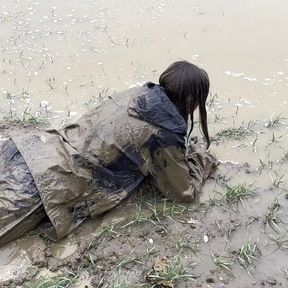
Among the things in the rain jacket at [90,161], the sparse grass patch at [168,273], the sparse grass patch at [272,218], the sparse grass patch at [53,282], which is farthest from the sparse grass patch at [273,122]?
the sparse grass patch at [53,282]

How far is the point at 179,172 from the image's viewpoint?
139 inches

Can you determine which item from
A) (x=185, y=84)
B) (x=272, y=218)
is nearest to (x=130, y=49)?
(x=185, y=84)

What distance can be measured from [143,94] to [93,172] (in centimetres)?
59

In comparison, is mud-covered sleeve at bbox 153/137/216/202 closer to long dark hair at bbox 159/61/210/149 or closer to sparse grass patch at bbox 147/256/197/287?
long dark hair at bbox 159/61/210/149

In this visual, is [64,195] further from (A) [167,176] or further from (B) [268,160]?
(B) [268,160]

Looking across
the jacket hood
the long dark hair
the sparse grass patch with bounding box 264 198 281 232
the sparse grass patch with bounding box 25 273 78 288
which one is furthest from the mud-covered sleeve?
the sparse grass patch with bounding box 25 273 78 288

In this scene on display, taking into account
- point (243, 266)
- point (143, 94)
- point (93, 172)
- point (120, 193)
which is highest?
point (143, 94)

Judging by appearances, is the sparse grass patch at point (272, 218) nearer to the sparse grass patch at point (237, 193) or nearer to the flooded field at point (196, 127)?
the flooded field at point (196, 127)

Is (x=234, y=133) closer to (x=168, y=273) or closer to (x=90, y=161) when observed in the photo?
(x=90, y=161)

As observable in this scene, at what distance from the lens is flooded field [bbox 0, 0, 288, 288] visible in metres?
3.29

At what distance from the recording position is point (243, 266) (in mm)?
3309

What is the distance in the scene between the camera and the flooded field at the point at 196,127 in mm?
3289

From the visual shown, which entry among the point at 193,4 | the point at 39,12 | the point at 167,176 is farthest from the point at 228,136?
the point at 39,12

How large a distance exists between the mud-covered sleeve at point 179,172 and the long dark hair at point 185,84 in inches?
11.9
